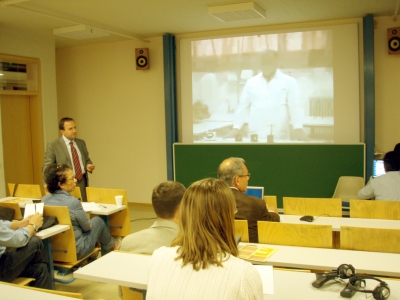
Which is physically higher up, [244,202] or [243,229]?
[244,202]

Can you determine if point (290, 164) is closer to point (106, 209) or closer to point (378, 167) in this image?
point (378, 167)

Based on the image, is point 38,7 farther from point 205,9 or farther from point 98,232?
point 98,232

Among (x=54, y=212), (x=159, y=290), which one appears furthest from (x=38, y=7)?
(x=159, y=290)

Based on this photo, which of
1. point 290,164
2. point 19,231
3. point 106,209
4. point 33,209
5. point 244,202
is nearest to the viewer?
point 19,231

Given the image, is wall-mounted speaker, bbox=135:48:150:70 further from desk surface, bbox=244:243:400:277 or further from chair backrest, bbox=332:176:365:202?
desk surface, bbox=244:243:400:277

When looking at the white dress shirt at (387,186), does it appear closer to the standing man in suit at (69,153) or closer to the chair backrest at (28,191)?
the standing man in suit at (69,153)

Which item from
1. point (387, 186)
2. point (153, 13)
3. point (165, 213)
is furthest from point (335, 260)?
point (153, 13)

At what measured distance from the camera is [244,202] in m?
3.21

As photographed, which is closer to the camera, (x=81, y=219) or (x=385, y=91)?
(x=81, y=219)

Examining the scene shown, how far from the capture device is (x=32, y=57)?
7172 millimetres

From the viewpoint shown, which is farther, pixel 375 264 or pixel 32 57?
pixel 32 57

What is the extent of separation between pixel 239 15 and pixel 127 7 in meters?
1.49

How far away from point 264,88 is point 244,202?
4.05 m

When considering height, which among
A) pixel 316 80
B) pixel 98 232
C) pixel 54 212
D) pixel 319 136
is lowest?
pixel 98 232
